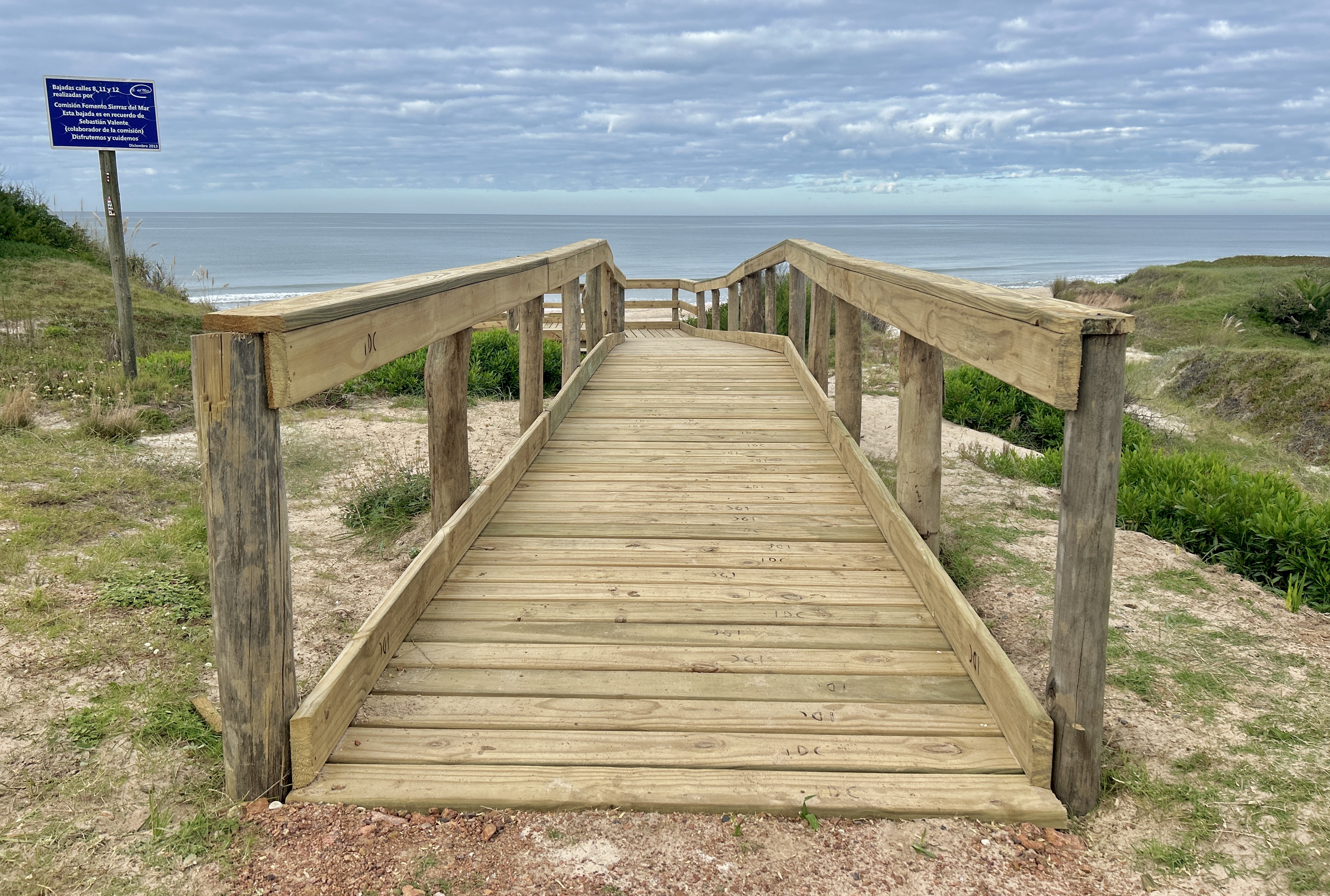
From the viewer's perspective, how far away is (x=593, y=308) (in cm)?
771

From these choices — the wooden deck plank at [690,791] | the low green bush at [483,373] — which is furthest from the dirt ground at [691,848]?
the low green bush at [483,373]

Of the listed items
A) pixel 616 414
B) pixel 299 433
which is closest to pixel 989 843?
pixel 616 414

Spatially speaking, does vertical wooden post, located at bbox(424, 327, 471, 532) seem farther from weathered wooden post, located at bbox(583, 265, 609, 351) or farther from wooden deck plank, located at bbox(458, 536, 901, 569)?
weathered wooden post, located at bbox(583, 265, 609, 351)

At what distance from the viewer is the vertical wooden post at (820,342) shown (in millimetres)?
6020

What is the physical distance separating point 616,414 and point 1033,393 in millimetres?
4119

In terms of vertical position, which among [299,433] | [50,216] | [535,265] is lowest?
[299,433]

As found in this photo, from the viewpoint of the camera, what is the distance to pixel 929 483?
3740 mm

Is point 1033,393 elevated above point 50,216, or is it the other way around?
point 50,216

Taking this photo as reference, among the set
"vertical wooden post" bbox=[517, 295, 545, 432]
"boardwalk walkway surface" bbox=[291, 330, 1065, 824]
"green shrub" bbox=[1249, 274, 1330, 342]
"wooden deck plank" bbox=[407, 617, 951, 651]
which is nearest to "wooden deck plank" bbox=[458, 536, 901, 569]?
"boardwalk walkway surface" bbox=[291, 330, 1065, 824]

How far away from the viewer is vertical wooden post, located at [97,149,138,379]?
827 centimetres

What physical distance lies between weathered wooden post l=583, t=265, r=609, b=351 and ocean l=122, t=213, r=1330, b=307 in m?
8.44

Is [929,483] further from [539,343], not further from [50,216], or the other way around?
[50,216]

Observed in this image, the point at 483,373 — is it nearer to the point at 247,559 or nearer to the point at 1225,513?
the point at 1225,513

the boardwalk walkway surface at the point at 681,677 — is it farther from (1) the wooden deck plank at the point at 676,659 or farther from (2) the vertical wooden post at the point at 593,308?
(2) the vertical wooden post at the point at 593,308
